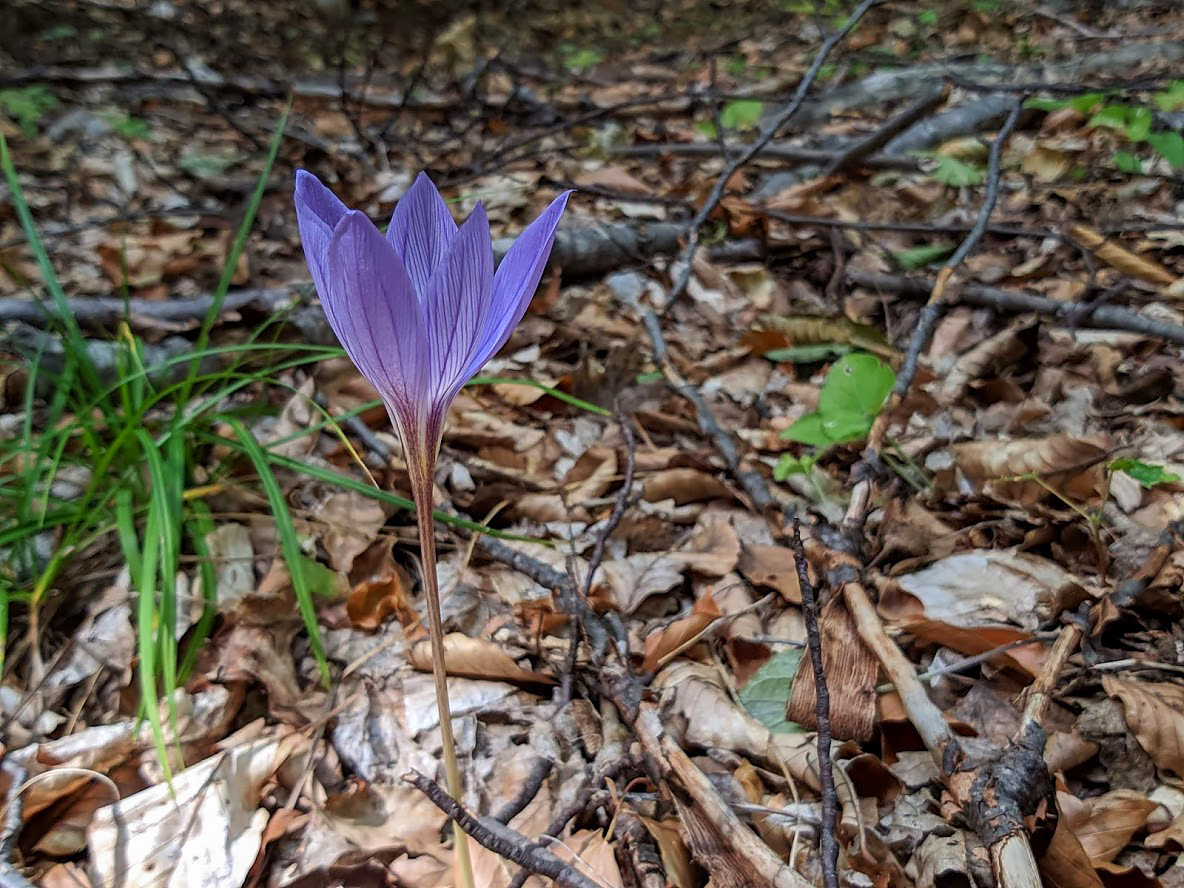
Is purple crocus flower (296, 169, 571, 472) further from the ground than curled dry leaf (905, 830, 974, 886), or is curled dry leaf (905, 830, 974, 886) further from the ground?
purple crocus flower (296, 169, 571, 472)

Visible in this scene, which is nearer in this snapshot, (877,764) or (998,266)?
(877,764)

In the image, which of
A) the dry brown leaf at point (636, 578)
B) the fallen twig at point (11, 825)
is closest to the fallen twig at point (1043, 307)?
the dry brown leaf at point (636, 578)

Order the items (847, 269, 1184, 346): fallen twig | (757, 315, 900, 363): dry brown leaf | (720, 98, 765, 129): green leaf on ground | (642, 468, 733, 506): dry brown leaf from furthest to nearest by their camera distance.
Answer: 1. (720, 98, 765, 129): green leaf on ground
2. (757, 315, 900, 363): dry brown leaf
3. (847, 269, 1184, 346): fallen twig
4. (642, 468, 733, 506): dry brown leaf

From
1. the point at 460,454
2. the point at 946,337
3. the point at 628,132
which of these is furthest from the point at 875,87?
the point at 460,454

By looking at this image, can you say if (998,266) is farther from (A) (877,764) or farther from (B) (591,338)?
(A) (877,764)

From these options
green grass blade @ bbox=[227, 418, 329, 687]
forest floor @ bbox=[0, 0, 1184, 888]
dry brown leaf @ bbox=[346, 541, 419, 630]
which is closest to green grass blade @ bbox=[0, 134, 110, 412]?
forest floor @ bbox=[0, 0, 1184, 888]

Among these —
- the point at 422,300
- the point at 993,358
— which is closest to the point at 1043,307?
the point at 993,358

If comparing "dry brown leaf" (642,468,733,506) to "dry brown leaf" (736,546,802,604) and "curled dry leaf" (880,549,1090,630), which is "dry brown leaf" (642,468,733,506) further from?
"curled dry leaf" (880,549,1090,630)

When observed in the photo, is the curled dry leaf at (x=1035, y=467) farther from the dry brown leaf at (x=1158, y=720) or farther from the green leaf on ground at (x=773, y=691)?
the green leaf on ground at (x=773, y=691)
